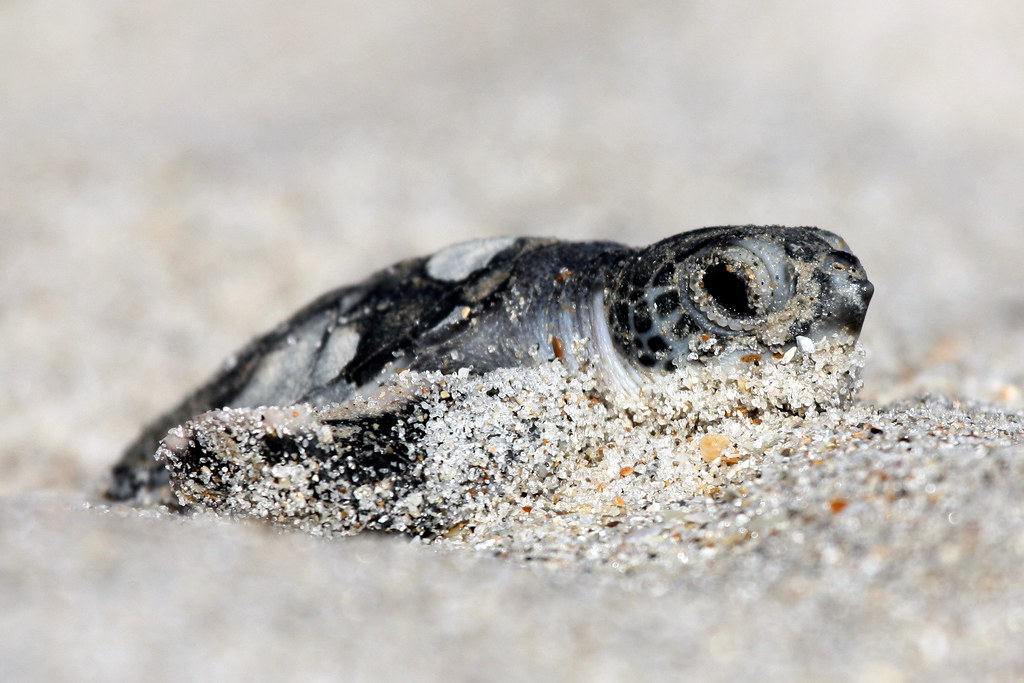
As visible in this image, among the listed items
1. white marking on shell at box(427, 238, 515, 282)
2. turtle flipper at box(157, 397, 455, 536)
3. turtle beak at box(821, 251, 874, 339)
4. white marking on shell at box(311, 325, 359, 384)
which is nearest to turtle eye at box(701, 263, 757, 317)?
turtle beak at box(821, 251, 874, 339)

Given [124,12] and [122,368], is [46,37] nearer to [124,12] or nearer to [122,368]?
[124,12]

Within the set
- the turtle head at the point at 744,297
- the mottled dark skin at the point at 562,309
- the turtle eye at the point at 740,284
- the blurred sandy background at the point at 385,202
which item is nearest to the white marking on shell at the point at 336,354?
the mottled dark skin at the point at 562,309

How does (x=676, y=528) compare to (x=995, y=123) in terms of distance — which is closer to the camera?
(x=676, y=528)

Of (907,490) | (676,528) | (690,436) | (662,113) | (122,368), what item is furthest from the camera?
(662,113)

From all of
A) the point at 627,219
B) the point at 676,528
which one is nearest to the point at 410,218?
the point at 627,219

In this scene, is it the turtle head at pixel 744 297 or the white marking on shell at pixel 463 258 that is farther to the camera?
the white marking on shell at pixel 463 258

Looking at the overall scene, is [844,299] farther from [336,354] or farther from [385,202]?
[385,202]

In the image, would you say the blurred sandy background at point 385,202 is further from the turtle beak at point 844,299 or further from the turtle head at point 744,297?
the turtle beak at point 844,299
